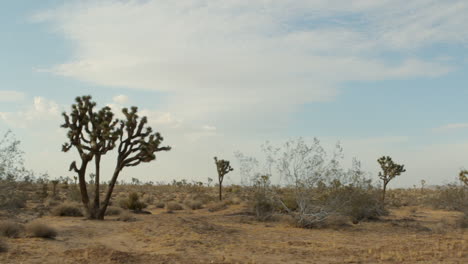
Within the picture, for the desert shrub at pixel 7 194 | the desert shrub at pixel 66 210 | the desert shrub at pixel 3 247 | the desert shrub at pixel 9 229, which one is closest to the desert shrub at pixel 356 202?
the desert shrub at pixel 66 210

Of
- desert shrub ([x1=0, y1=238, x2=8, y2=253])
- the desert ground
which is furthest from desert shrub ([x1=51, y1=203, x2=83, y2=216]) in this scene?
desert shrub ([x1=0, y1=238, x2=8, y2=253])

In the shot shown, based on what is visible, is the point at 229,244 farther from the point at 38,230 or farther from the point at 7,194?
the point at 7,194

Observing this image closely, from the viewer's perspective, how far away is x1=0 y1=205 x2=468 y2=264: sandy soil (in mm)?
11438

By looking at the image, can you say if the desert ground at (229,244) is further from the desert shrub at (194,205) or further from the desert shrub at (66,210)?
the desert shrub at (194,205)

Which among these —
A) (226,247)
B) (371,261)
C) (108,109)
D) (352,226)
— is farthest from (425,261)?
(108,109)

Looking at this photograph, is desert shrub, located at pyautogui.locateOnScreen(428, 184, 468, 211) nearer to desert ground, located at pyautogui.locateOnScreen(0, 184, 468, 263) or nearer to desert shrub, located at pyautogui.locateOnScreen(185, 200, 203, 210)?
desert ground, located at pyautogui.locateOnScreen(0, 184, 468, 263)

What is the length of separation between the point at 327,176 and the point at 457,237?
19.5 ft

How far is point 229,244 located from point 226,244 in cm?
11

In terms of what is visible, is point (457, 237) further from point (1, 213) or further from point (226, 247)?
point (1, 213)

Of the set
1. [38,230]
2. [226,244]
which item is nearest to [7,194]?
[38,230]

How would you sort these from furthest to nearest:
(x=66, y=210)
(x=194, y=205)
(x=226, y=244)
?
(x=194, y=205) < (x=66, y=210) < (x=226, y=244)

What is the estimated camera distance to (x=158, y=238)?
48.0 feet

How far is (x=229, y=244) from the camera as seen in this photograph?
46.4 feet

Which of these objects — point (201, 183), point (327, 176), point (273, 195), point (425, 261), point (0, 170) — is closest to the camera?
point (425, 261)
